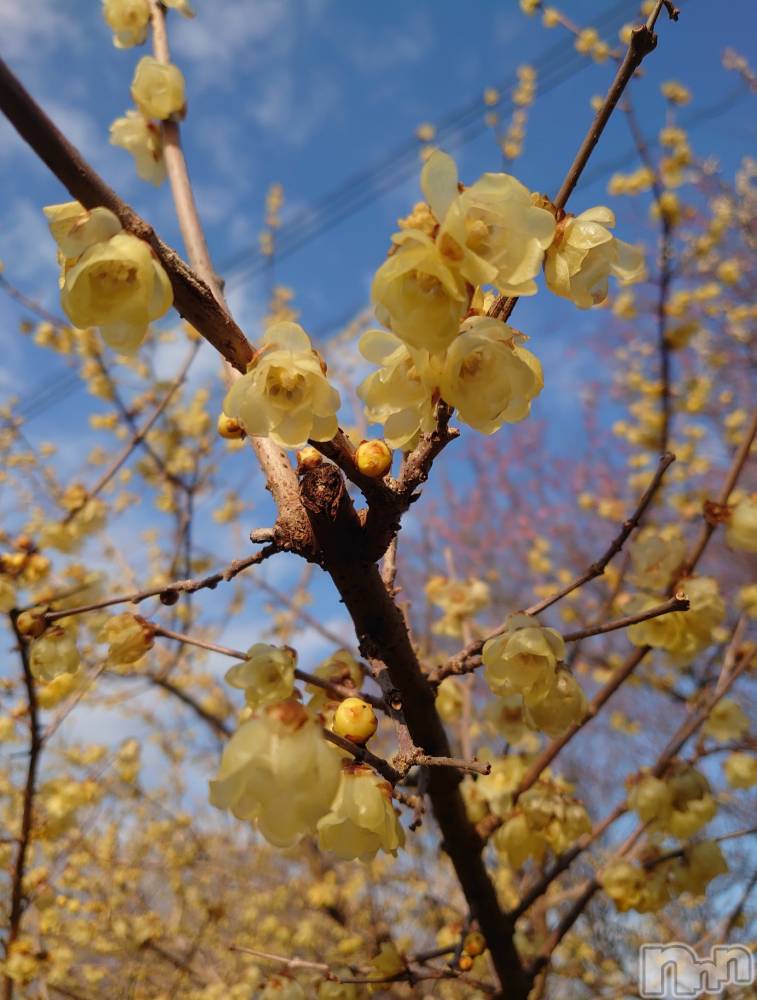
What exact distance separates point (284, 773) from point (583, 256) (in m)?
0.86

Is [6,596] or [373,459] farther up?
[6,596]

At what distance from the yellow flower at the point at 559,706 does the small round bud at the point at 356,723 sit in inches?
16.4

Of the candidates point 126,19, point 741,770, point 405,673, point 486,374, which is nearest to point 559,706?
point 405,673

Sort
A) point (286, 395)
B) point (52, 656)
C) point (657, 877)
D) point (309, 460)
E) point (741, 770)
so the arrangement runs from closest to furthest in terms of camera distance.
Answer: point (286, 395) → point (309, 460) → point (52, 656) → point (657, 877) → point (741, 770)

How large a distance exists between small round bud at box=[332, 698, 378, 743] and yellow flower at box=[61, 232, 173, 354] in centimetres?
63

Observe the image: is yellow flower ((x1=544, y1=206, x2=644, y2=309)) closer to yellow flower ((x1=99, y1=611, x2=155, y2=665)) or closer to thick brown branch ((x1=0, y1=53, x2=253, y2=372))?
thick brown branch ((x1=0, y1=53, x2=253, y2=372))

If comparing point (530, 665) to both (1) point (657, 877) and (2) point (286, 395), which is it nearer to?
(2) point (286, 395)

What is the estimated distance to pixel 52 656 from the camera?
1.42 metres

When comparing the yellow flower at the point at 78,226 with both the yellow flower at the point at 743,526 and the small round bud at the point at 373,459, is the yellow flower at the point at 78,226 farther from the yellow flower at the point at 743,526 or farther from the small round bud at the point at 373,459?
the yellow flower at the point at 743,526

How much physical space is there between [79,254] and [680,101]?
4905mm

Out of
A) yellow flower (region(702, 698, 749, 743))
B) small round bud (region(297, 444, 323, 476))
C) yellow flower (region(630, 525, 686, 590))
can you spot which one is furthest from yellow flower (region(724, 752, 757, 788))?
small round bud (region(297, 444, 323, 476))

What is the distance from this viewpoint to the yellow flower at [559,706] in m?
1.35

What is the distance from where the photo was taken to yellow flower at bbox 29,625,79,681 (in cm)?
140

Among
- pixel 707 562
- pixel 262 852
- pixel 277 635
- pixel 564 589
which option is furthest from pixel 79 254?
pixel 707 562
